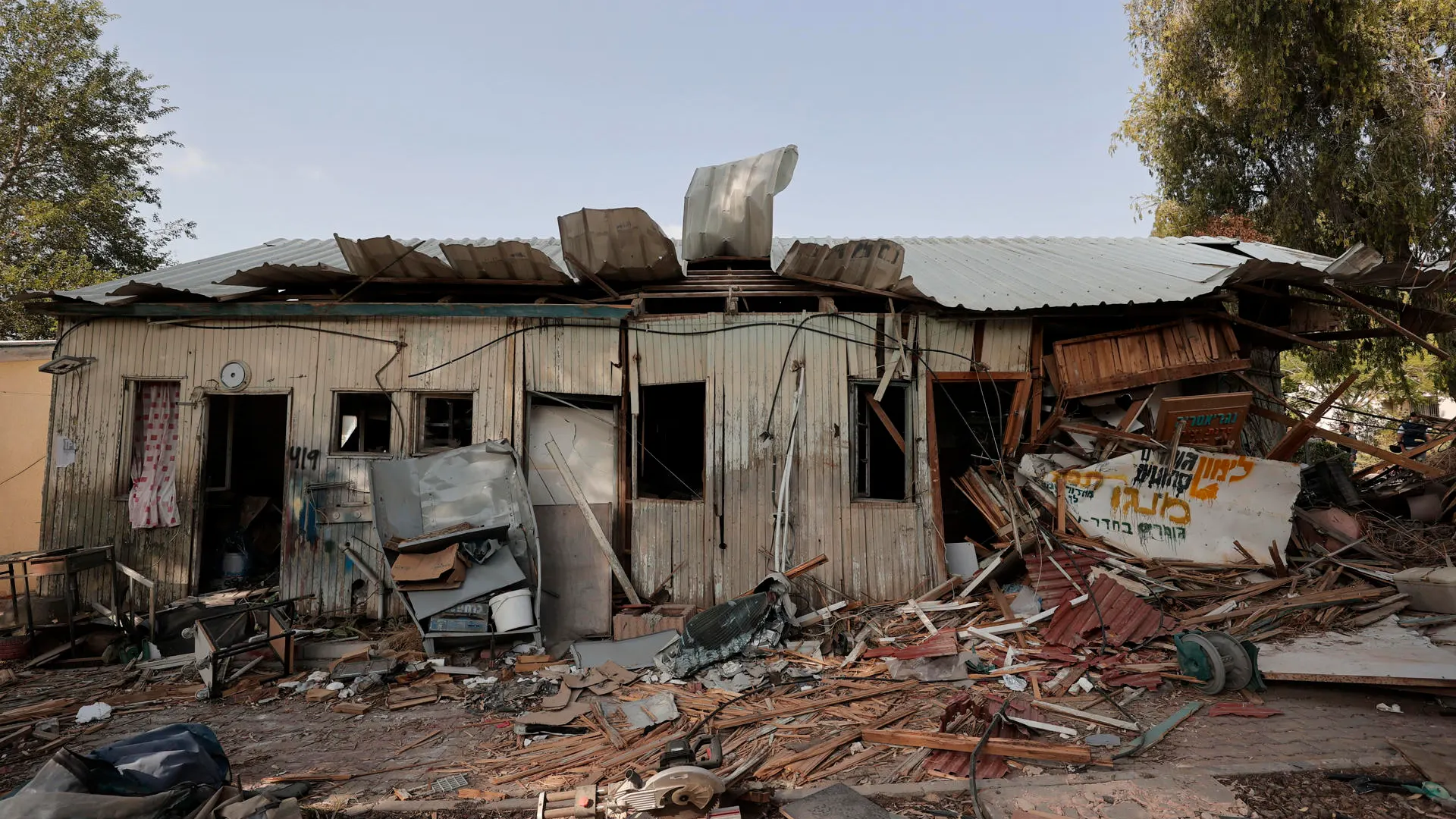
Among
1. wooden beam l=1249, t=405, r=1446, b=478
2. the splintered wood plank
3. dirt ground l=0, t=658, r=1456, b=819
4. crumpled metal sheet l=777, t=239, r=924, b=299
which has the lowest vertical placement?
dirt ground l=0, t=658, r=1456, b=819

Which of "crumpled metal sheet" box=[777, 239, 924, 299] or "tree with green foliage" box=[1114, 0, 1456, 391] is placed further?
"tree with green foliage" box=[1114, 0, 1456, 391]

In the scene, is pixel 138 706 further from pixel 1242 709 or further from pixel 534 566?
pixel 1242 709

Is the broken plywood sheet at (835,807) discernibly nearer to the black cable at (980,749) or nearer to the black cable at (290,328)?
the black cable at (980,749)

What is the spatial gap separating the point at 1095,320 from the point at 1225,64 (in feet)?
32.1

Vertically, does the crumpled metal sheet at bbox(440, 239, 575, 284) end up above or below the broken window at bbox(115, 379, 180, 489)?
above

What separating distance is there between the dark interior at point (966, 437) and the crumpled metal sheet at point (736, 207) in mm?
2915

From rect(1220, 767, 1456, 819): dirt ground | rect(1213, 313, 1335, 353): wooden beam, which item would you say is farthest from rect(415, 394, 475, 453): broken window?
rect(1213, 313, 1335, 353): wooden beam

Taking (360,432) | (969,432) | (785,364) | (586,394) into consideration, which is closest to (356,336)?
(360,432)

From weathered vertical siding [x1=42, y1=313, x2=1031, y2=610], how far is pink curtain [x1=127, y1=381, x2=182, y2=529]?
0.50ft

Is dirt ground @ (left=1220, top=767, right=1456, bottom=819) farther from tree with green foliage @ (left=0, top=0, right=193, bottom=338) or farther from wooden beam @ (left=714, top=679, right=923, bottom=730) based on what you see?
tree with green foliage @ (left=0, top=0, right=193, bottom=338)

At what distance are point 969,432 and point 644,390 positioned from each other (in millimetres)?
4382

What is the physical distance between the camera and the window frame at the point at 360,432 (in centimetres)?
827

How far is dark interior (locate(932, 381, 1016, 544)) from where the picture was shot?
8641 millimetres

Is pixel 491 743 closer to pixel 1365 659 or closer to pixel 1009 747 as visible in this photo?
pixel 1009 747
